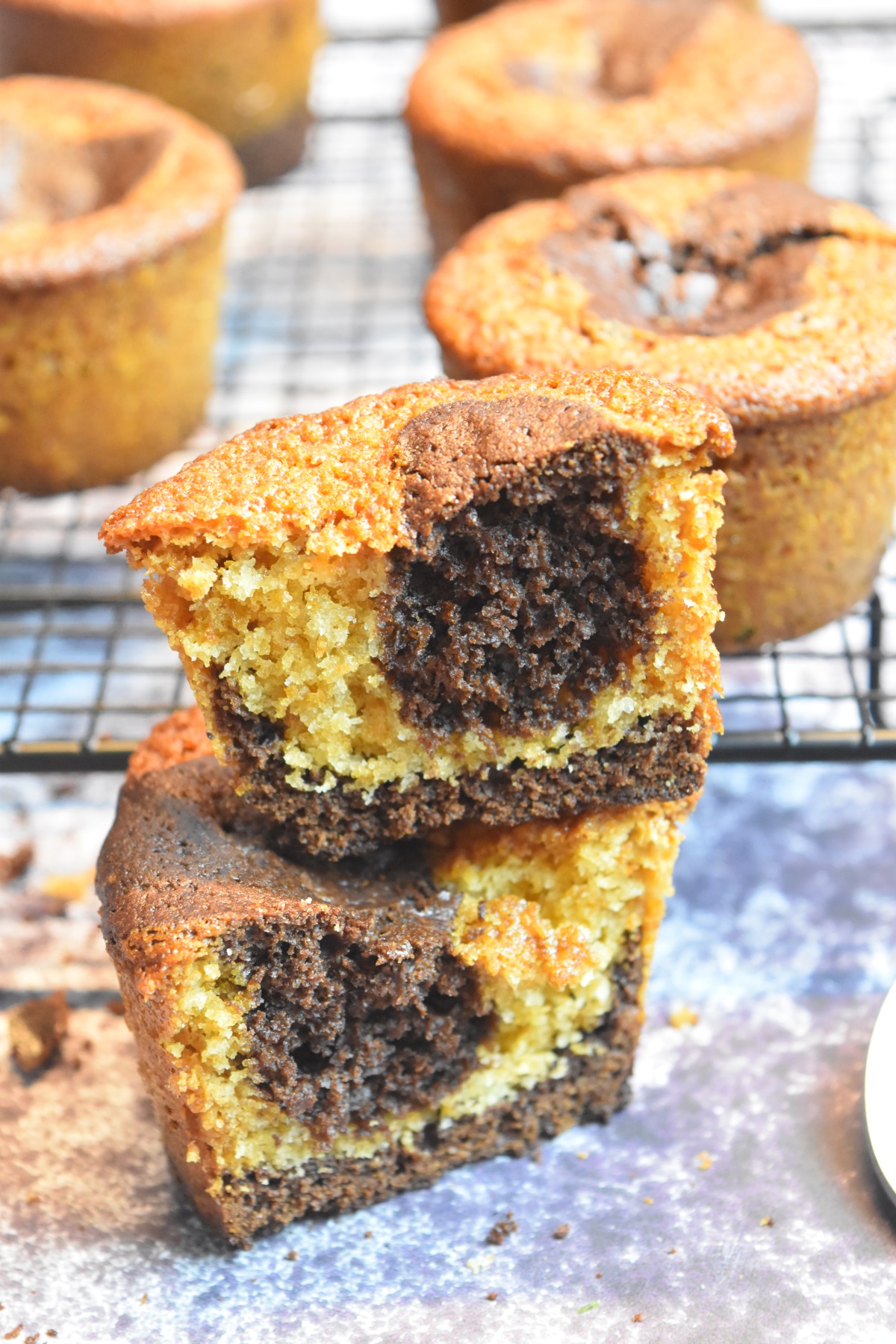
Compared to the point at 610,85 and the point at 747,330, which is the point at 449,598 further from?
the point at 610,85

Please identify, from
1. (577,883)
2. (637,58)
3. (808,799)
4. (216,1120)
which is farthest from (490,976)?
(637,58)

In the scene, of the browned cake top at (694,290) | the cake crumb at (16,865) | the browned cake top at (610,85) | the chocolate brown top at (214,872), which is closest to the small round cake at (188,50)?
the browned cake top at (610,85)

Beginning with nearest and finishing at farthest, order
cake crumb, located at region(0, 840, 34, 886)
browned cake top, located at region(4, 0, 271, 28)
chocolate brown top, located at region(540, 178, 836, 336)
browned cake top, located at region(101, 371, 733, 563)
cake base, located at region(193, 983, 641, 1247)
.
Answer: browned cake top, located at region(101, 371, 733, 563), cake base, located at region(193, 983, 641, 1247), chocolate brown top, located at region(540, 178, 836, 336), cake crumb, located at region(0, 840, 34, 886), browned cake top, located at region(4, 0, 271, 28)

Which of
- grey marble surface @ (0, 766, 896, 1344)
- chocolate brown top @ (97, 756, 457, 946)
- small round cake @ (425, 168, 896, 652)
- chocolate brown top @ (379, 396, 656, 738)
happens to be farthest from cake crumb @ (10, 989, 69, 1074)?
small round cake @ (425, 168, 896, 652)

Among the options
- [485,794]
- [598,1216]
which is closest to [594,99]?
[485,794]

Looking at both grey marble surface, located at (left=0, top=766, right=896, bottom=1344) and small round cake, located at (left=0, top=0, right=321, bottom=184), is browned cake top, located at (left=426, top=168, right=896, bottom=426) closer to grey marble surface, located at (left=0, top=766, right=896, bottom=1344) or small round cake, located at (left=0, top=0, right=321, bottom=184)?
grey marble surface, located at (left=0, top=766, right=896, bottom=1344)
